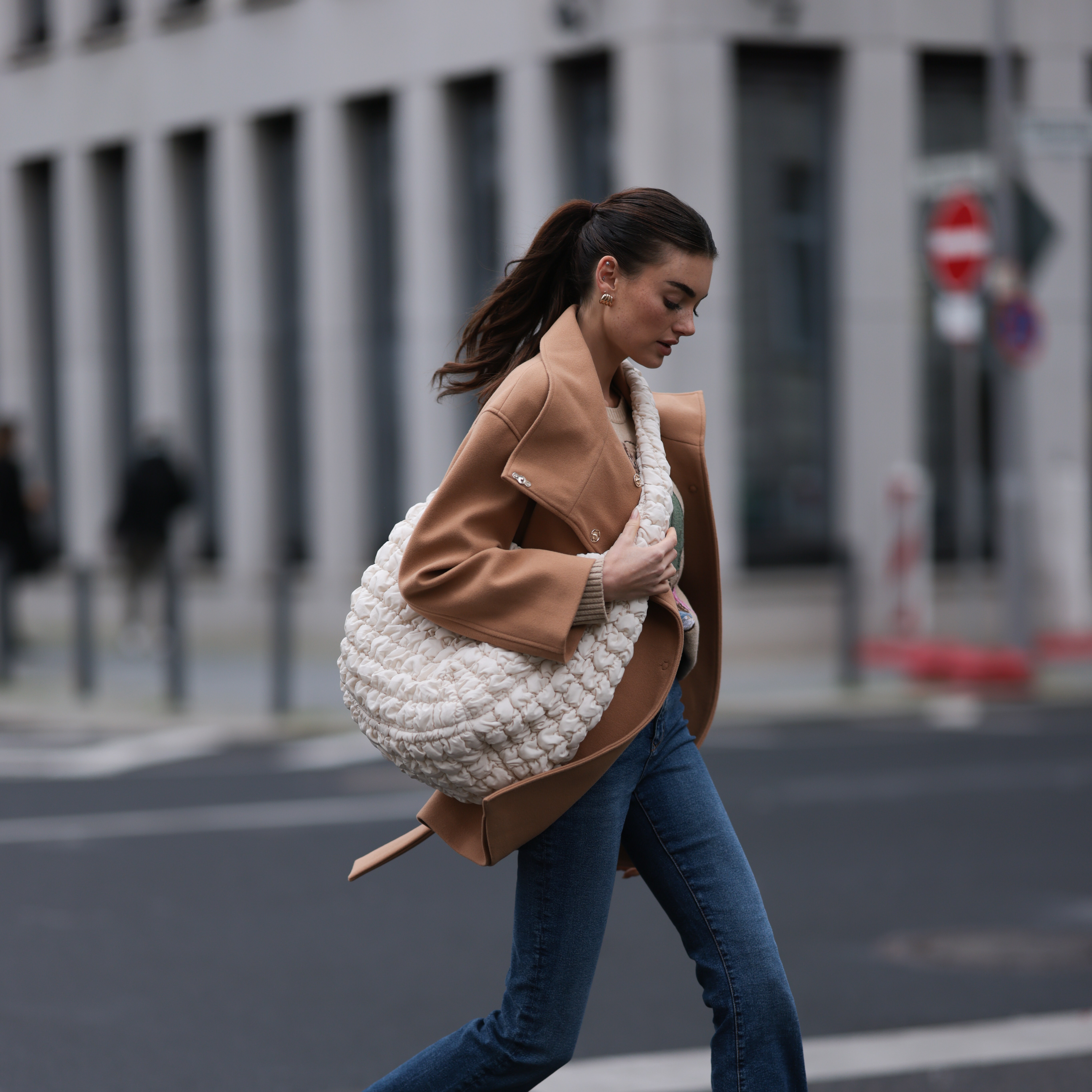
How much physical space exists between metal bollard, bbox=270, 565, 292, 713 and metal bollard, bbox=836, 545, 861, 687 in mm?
4026

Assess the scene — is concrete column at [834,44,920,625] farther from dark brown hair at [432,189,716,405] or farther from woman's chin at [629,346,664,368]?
woman's chin at [629,346,664,368]

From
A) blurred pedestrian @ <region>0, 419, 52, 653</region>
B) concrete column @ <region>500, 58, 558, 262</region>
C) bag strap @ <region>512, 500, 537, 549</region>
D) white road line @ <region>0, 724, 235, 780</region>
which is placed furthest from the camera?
concrete column @ <region>500, 58, 558, 262</region>

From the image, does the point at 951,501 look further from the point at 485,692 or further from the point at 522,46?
the point at 485,692

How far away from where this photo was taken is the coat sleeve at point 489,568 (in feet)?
10.3

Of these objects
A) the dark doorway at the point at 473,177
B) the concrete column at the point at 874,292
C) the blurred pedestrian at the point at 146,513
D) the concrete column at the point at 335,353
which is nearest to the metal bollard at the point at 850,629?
the concrete column at the point at 874,292

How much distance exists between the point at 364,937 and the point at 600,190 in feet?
39.3

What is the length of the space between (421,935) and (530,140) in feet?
39.2

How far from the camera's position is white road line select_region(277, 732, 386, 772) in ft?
35.3

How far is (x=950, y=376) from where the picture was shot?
1800 centimetres

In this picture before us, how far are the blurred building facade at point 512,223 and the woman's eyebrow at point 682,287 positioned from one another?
11.8m

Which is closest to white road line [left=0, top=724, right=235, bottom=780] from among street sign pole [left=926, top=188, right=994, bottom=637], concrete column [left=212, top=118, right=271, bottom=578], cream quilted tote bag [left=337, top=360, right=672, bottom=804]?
street sign pole [left=926, top=188, right=994, bottom=637]

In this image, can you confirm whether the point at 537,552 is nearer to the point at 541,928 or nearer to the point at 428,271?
the point at 541,928

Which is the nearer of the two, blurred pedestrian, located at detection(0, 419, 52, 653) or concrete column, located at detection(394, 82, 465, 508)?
blurred pedestrian, located at detection(0, 419, 52, 653)

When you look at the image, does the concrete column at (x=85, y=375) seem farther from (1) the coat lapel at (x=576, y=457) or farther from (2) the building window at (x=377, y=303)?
(1) the coat lapel at (x=576, y=457)
